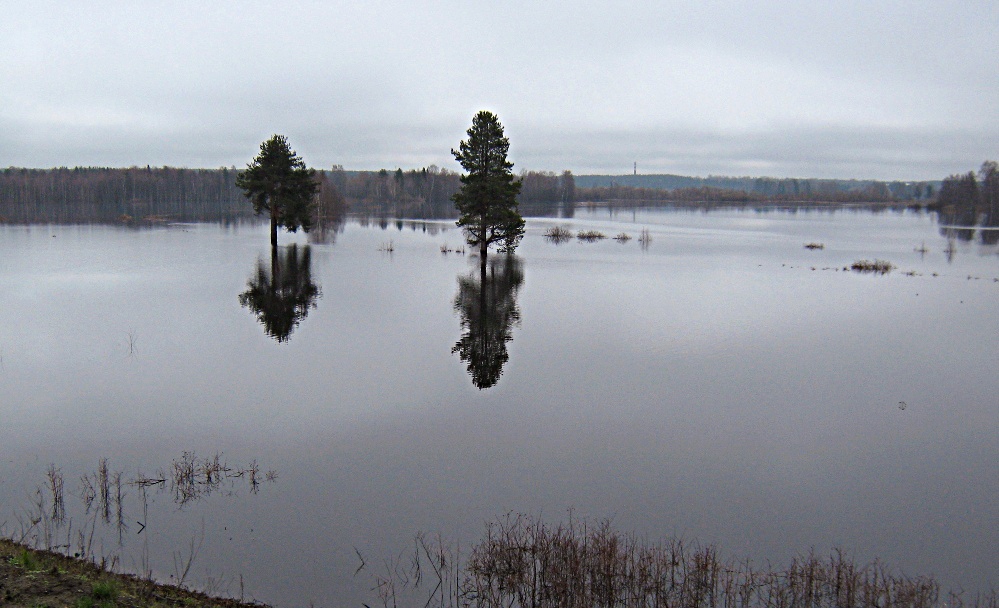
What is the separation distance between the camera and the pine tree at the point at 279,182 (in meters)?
52.6

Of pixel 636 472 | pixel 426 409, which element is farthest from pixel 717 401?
pixel 426 409

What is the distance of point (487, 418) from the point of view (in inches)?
722

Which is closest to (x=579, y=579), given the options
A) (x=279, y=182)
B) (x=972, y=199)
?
(x=279, y=182)

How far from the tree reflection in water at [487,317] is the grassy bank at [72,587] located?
1181 centimetres

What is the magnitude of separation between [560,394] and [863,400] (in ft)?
29.0

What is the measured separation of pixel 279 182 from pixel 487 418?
40.8 metres

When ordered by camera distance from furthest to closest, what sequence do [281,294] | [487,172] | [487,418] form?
1. [487,172]
2. [281,294]
3. [487,418]

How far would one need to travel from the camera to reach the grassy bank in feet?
28.9

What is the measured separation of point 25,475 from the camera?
14039 mm

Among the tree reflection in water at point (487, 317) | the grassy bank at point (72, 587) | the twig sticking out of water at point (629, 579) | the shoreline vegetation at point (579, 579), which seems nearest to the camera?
the grassy bank at point (72, 587)

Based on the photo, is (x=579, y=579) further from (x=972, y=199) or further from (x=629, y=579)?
(x=972, y=199)

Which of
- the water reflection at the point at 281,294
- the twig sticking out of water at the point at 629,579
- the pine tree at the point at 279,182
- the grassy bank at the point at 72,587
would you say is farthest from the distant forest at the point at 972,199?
the grassy bank at the point at 72,587

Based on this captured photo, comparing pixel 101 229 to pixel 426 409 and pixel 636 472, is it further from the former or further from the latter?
pixel 636 472

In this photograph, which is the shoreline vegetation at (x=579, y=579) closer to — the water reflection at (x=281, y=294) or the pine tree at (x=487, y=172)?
the water reflection at (x=281, y=294)
